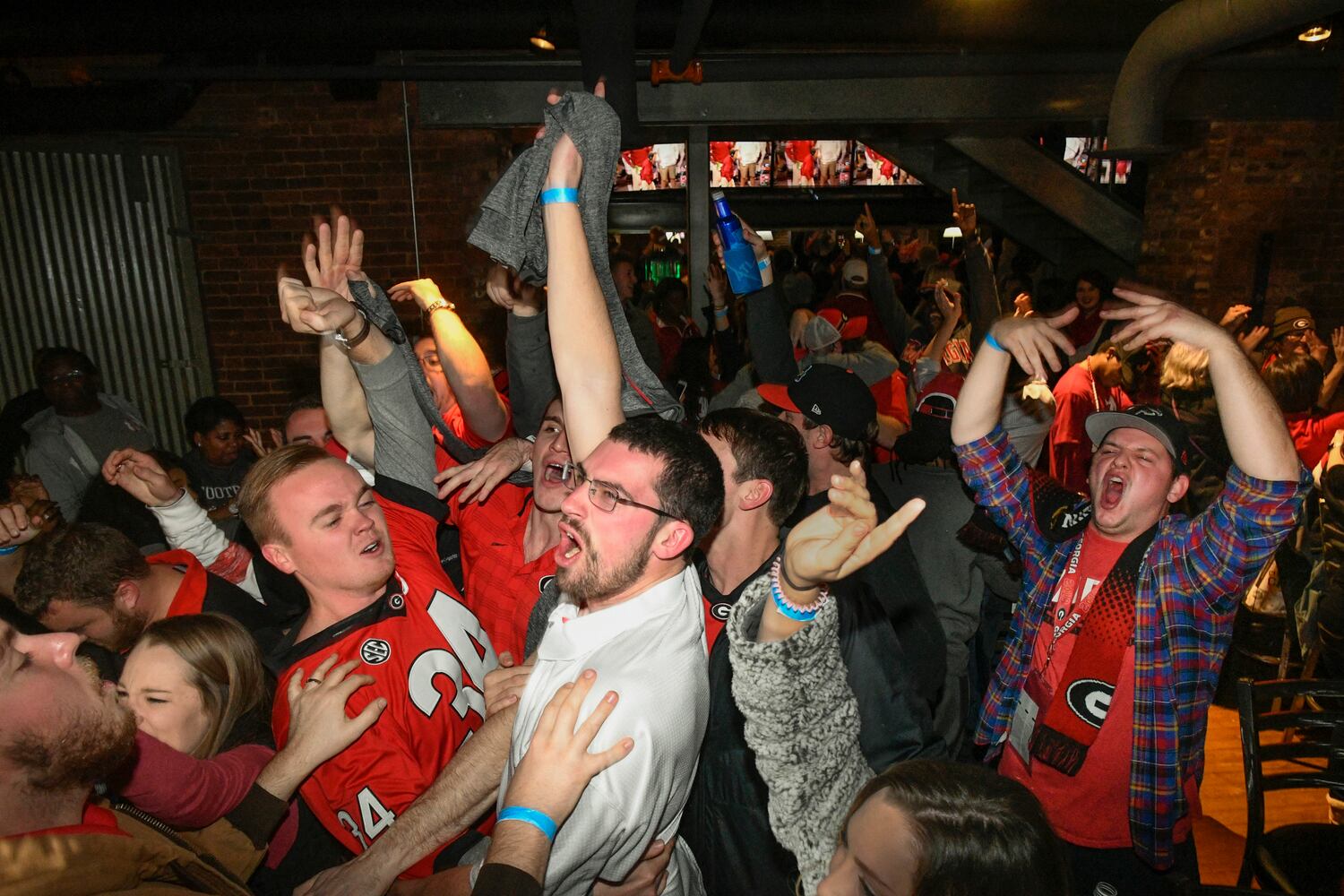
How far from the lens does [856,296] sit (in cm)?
654

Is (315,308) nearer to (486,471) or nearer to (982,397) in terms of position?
(486,471)

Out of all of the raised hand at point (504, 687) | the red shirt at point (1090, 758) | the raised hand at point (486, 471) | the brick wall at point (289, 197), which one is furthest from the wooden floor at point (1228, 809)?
the brick wall at point (289, 197)

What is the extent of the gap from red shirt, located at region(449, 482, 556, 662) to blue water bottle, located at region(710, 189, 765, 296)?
4.35ft

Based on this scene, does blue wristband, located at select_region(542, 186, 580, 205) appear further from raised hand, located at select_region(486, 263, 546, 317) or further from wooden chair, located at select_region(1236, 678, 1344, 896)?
wooden chair, located at select_region(1236, 678, 1344, 896)

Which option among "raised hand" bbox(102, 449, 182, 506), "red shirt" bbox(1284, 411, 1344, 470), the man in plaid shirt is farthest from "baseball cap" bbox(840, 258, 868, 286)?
"raised hand" bbox(102, 449, 182, 506)

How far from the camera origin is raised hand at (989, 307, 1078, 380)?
2.22 meters

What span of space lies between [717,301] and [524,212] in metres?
4.01

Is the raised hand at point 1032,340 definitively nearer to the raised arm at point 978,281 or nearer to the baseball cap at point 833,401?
the baseball cap at point 833,401

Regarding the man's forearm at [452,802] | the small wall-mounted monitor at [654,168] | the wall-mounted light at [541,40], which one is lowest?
the man's forearm at [452,802]

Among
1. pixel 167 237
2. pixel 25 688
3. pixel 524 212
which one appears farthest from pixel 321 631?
pixel 167 237

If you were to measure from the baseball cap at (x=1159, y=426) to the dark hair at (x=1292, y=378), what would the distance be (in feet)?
6.60

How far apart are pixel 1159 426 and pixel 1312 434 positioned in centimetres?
259

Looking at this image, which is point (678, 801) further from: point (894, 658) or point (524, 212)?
point (524, 212)

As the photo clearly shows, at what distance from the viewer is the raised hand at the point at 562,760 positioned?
4.21 ft
